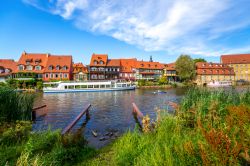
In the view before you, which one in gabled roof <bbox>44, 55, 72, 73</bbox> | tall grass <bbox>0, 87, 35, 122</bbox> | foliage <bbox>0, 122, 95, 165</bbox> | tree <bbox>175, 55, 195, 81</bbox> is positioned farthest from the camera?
tree <bbox>175, 55, 195, 81</bbox>

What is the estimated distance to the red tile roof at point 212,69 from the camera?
80.4 meters

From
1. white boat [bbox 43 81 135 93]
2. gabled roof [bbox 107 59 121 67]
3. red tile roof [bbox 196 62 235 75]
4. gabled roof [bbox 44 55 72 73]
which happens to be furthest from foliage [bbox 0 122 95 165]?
red tile roof [bbox 196 62 235 75]

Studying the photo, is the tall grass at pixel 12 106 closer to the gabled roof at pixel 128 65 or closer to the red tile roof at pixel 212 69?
the gabled roof at pixel 128 65

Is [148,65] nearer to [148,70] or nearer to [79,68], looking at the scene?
[148,70]

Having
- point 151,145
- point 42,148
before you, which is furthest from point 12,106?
point 151,145

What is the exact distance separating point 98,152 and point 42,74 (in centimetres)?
6064

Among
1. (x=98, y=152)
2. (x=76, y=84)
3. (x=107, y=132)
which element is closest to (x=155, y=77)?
(x=76, y=84)

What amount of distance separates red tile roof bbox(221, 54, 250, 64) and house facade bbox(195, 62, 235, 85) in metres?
9.35

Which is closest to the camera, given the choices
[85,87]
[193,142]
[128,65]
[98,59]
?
[193,142]

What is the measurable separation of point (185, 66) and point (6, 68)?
66768mm

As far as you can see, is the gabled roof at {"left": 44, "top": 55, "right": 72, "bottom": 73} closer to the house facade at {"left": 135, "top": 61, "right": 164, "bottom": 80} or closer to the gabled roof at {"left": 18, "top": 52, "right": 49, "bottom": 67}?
the gabled roof at {"left": 18, "top": 52, "right": 49, "bottom": 67}

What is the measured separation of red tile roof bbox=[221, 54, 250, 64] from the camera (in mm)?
90688

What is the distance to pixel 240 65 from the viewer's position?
295 ft

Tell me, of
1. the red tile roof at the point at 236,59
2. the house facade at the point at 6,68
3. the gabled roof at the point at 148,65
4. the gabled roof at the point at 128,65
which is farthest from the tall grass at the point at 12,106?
the red tile roof at the point at 236,59
